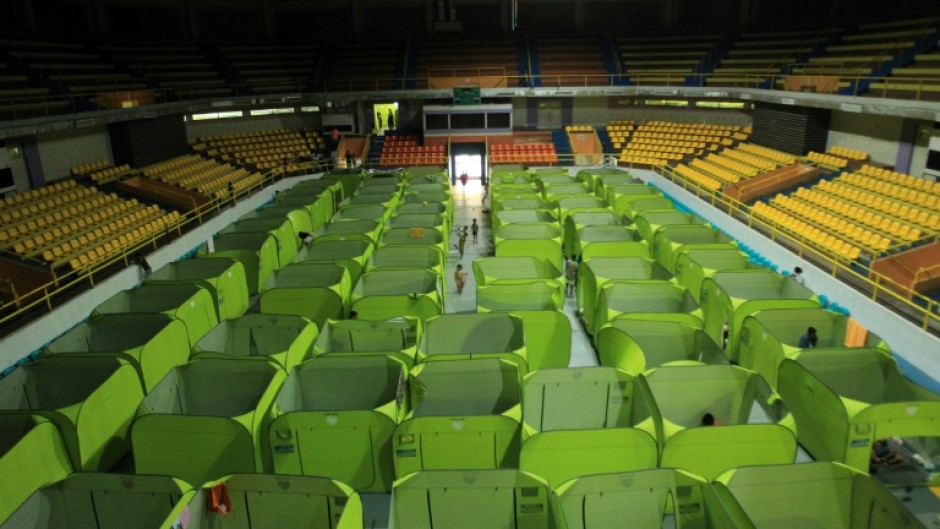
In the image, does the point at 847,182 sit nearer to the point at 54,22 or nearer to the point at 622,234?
the point at 622,234

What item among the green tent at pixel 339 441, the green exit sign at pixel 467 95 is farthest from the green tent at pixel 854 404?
the green exit sign at pixel 467 95

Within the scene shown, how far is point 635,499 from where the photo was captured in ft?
17.4

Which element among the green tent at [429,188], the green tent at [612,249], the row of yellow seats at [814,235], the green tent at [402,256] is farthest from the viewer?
the green tent at [429,188]

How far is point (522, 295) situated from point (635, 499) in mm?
4883

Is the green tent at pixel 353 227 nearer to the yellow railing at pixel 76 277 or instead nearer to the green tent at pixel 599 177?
the yellow railing at pixel 76 277

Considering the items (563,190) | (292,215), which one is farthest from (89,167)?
(563,190)

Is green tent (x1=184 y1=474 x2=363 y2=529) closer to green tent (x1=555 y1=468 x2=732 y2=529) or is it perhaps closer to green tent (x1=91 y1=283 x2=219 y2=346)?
green tent (x1=555 y1=468 x2=732 y2=529)

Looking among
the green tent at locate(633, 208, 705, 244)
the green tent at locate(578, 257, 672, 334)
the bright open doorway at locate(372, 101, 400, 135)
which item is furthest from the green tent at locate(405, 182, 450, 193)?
the bright open doorway at locate(372, 101, 400, 135)

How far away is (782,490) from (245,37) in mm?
33347

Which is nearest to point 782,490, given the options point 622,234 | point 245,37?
point 622,234

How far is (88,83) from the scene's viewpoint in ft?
72.3

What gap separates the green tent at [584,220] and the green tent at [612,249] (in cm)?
221

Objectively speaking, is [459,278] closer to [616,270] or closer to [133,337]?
[616,270]

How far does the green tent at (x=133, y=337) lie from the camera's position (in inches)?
329
